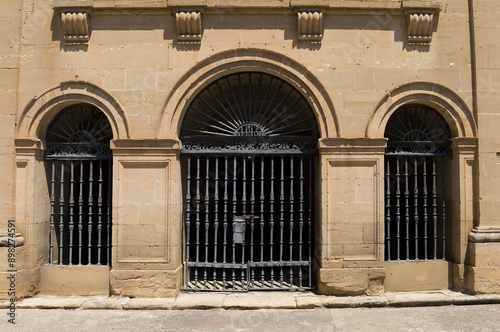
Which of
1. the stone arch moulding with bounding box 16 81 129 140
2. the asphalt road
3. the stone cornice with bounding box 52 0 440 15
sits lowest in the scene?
the asphalt road

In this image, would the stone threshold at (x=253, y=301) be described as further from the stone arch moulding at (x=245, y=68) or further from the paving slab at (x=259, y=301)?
the stone arch moulding at (x=245, y=68)

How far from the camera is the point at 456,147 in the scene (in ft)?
19.9

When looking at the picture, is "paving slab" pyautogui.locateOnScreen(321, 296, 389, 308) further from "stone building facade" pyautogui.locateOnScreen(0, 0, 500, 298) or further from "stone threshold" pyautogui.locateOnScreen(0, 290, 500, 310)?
"stone building facade" pyautogui.locateOnScreen(0, 0, 500, 298)

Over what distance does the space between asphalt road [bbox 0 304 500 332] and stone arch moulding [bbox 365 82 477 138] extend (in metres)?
2.79

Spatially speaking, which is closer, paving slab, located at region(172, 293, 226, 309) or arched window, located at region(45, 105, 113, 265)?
paving slab, located at region(172, 293, 226, 309)

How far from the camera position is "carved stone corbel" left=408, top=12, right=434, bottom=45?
19.5 ft

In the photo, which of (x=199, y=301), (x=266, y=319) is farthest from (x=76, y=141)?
(x=266, y=319)

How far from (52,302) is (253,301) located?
125 inches

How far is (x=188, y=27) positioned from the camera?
19.3 ft

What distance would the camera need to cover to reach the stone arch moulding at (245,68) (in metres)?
5.90

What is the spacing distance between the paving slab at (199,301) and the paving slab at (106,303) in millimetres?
820

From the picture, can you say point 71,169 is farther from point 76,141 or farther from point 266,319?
point 266,319

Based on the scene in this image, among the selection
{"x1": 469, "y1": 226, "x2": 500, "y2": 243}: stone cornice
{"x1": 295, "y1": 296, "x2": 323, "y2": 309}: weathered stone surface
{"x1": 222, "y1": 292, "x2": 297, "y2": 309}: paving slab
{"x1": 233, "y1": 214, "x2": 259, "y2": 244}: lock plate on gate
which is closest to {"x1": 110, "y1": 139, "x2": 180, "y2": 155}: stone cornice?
{"x1": 233, "y1": 214, "x2": 259, "y2": 244}: lock plate on gate

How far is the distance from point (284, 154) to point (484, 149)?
329 centimetres
